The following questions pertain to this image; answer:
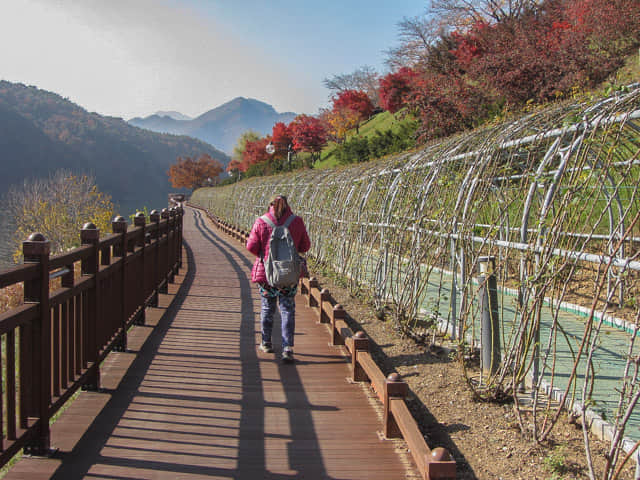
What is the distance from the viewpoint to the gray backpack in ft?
16.0

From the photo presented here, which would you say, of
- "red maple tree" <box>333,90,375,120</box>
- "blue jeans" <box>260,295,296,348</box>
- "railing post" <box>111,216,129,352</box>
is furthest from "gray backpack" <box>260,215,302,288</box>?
"red maple tree" <box>333,90,375,120</box>

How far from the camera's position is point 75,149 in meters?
109

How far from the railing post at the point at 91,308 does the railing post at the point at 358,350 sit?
2.00 meters

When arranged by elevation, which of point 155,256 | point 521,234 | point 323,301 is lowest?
point 323,301

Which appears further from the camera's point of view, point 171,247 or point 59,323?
point 171,247

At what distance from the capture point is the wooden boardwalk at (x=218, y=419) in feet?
9.57

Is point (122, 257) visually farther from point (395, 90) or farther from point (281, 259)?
point (395, 90)

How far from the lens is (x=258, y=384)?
435 centimetres

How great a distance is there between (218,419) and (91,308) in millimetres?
1238

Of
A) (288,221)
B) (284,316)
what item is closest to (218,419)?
(284,316)

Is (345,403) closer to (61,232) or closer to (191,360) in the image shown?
(191,360)

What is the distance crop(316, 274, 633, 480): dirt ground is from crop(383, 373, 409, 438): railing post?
1.22 feet

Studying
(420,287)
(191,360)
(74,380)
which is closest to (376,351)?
(420,287)

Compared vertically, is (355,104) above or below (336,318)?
above
